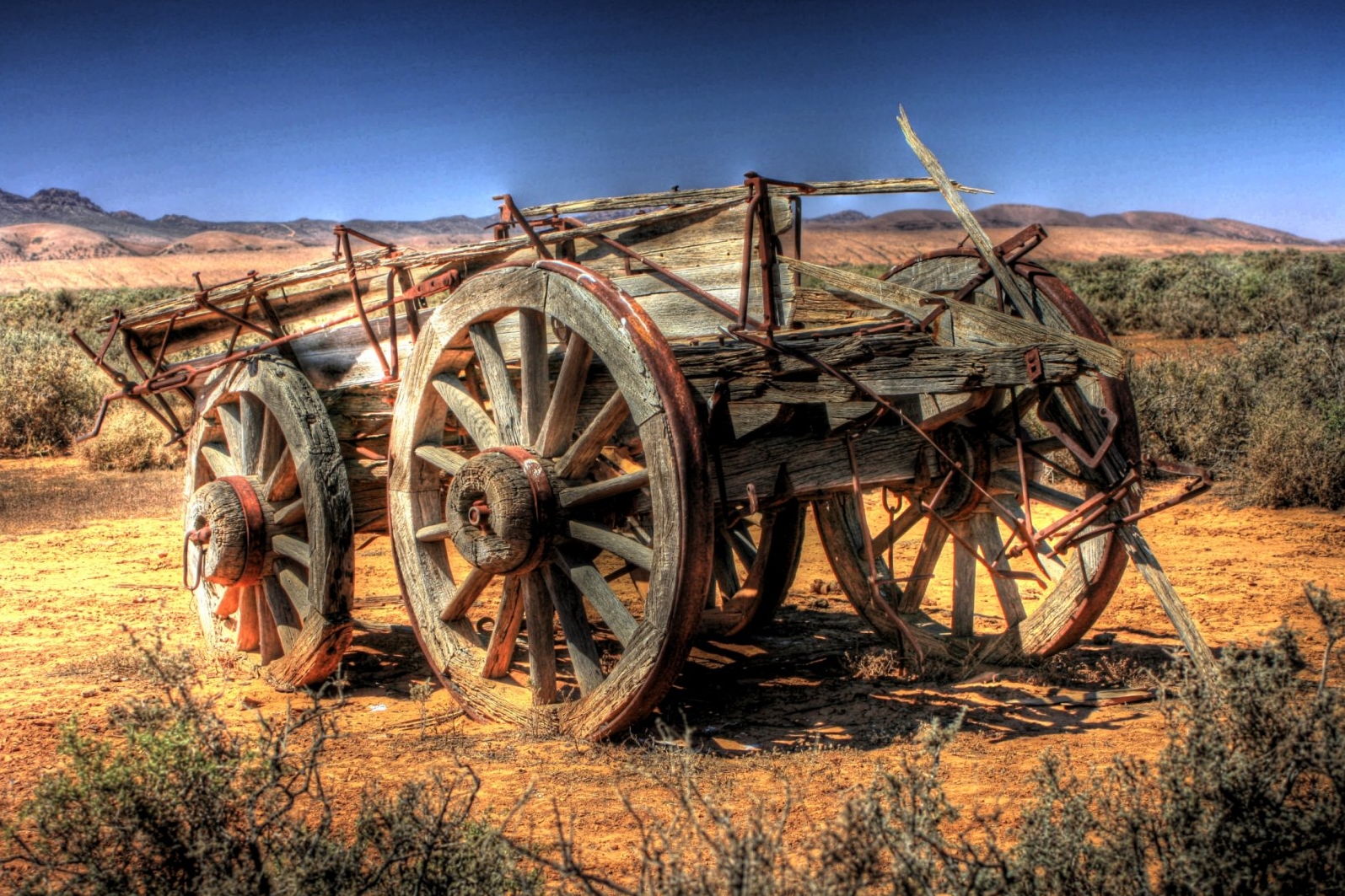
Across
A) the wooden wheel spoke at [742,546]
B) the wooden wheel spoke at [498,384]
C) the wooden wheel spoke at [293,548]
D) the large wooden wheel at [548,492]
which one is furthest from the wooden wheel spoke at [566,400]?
the wooden wheel spoke at [742,546]

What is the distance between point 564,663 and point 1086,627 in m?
2.43

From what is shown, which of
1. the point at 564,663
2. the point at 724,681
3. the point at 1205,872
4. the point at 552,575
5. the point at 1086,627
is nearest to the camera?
the point at 1205,872

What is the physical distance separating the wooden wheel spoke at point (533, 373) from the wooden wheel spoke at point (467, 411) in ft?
0.65

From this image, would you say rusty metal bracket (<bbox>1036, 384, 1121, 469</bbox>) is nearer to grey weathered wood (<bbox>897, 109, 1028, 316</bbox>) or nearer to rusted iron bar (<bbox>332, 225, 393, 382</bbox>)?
grey weathered wood (<bbox>897, 109, 1028, 316</bbox>)

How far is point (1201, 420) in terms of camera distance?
386 inches

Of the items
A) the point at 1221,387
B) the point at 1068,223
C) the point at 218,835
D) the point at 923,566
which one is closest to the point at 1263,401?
the point at 1221,387

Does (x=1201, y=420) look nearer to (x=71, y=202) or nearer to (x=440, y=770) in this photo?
(x=440, y=770)

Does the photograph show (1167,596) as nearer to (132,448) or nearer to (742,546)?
(742,546)

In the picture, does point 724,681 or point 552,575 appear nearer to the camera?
point 552,575

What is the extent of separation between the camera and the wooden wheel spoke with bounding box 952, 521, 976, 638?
5051mm

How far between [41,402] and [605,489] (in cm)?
1179

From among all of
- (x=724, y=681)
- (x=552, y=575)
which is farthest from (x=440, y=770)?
(x=724, y=681)

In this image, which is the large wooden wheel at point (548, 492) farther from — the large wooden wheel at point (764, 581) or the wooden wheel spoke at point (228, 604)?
the wooden wheel spoke at point (228, 604)

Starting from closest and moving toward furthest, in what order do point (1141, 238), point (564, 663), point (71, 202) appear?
point (564, 663) → point (1141, 238) → point (71, 202)
